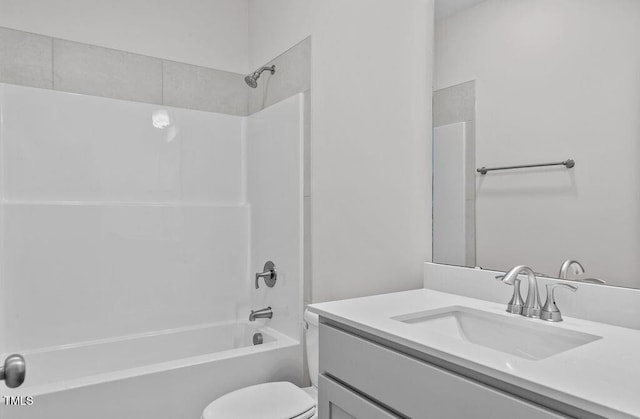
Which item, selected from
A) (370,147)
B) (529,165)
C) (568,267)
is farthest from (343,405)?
(370,147)

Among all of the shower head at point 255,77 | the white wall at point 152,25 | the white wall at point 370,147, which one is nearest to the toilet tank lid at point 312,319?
the white wall at point 370,147

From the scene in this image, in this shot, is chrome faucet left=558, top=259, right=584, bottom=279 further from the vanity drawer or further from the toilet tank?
the toilet tank

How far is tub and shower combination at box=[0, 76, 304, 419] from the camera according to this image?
193 cm

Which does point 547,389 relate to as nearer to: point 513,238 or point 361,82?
point 513,238

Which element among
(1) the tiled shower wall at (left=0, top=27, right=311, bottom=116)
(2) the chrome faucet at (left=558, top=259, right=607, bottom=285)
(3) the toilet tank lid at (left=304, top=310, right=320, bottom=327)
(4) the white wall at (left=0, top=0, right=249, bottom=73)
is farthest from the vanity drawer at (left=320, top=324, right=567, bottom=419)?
(4) the white wall at (left=0, top=0, right=249, bottom=73)

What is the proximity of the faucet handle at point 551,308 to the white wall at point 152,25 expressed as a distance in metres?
2.14

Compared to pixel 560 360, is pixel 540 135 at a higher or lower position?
higher

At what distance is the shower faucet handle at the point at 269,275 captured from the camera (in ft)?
7.24

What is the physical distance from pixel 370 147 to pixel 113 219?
1.37 metres

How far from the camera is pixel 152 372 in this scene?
5.22 feet

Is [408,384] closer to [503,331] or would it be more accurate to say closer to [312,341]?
[503,331]

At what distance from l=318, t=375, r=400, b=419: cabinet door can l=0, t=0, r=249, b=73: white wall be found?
2.00 meters

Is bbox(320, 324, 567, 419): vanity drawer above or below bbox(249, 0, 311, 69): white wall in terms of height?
below

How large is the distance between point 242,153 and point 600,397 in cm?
223
